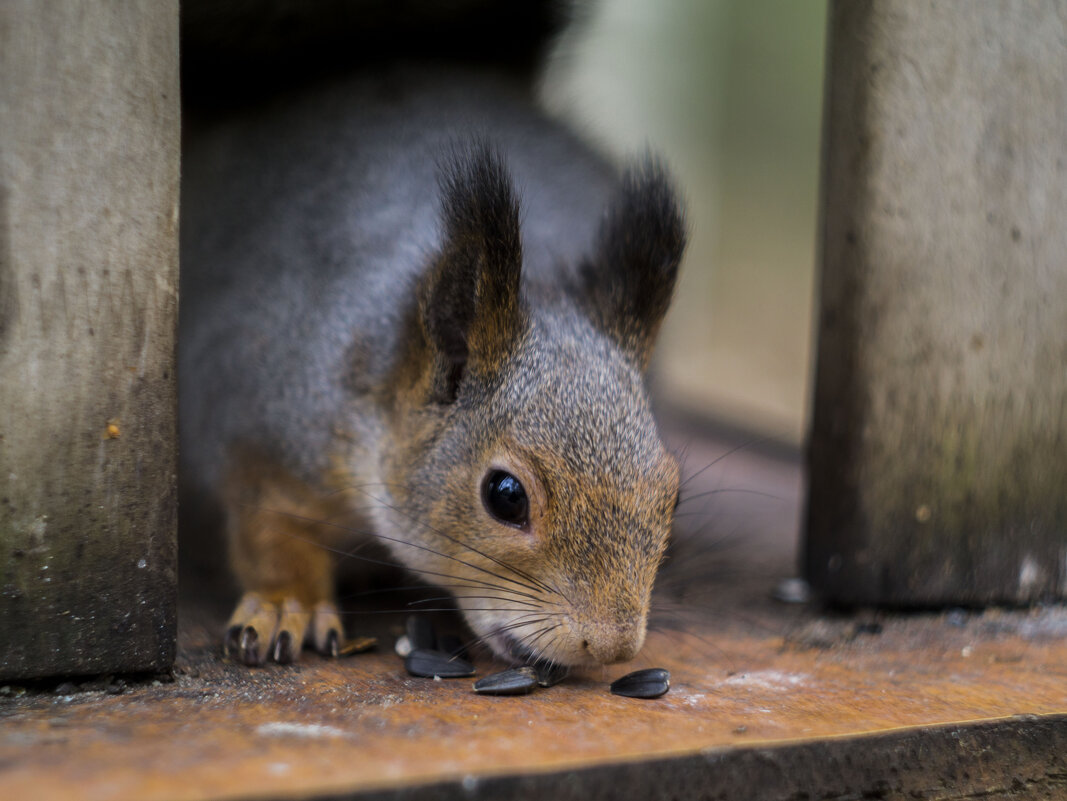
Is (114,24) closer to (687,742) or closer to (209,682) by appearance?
(209,682)

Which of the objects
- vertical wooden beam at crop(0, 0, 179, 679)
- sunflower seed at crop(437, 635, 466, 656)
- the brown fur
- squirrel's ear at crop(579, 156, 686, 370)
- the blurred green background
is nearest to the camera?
vertical wooden beam at crop(0, 0, 179, 679)

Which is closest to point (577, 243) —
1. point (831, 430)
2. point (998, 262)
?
point (831, 430)

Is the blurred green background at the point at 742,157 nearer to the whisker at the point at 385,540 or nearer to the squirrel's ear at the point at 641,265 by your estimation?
the squirrel's ear at the point at 641,265

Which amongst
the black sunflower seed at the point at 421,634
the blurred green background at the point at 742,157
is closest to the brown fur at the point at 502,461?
the black sunflower seed at the point at 421,634

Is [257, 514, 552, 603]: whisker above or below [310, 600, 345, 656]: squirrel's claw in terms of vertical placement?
above

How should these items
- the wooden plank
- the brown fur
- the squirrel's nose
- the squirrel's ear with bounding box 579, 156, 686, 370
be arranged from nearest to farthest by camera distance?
1. the wooden plank
2. the squirrel's nose
3. the brown fur
4. the squirrel's ear with bounding box 579, 156, 686, 370

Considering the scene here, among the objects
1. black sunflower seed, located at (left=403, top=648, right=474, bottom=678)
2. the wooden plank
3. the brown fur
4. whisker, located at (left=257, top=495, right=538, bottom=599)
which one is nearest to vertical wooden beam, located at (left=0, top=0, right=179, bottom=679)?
the wooden plank

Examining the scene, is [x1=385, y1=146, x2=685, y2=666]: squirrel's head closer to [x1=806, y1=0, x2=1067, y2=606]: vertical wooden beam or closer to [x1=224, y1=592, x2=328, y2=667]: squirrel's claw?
[x1=224, y1=592, x2=328, y2=667]: squirrel's claw

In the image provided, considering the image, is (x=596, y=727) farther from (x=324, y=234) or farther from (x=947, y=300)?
(x=324, y=234)
